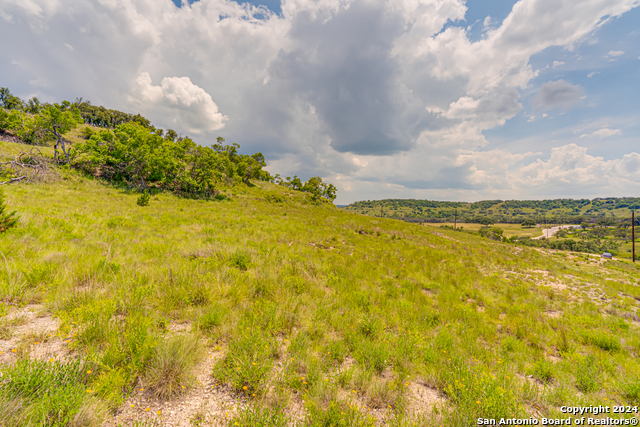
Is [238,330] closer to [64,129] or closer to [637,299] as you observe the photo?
[637,299]

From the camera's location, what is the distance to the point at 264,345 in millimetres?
3748

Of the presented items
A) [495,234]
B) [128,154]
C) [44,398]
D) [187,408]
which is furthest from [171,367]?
[495,234]

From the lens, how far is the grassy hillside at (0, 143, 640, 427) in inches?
107

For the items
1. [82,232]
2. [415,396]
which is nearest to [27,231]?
[82,232]

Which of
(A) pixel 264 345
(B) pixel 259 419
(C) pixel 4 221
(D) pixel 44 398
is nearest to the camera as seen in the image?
(D) pixel 44 398

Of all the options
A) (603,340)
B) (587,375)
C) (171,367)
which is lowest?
(603,340)

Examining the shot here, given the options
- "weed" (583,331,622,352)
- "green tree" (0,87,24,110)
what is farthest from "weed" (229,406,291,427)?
"green tree" (0,87,24,110)

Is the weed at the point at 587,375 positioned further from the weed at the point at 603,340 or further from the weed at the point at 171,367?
the weed at the point at 171,367

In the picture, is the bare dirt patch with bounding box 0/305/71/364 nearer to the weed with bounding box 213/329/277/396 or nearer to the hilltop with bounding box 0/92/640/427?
the hilltop with bounding box 0/92/640/427

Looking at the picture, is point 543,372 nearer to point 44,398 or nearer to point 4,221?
point 44,398

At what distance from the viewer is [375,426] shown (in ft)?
9.71

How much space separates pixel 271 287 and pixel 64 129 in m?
38.2

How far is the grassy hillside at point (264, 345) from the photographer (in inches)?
107

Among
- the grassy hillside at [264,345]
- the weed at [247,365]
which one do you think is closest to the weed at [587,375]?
the grassy hillside at [264,345]
